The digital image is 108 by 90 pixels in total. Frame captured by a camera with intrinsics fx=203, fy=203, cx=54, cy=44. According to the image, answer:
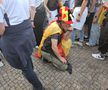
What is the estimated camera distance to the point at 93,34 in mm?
4695

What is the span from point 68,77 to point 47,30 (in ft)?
2.99

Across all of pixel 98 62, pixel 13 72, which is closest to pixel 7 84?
pixel 13 72

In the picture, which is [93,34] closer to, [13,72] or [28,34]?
[13,72]

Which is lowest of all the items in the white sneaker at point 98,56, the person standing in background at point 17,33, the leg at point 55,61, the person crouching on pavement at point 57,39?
the white sneaker at point 98,56

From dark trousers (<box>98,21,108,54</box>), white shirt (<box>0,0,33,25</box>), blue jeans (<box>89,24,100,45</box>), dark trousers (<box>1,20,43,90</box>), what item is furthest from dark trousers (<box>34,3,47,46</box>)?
white shirt (<box>0,0,33,25</box>)

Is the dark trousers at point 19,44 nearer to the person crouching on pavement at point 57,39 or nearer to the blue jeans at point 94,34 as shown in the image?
the person crouching on pavement at point 57,39

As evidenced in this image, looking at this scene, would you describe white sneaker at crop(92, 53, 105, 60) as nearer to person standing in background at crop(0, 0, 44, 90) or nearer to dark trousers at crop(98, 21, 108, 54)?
dark trousers at crop(98, 21, 108, 54)

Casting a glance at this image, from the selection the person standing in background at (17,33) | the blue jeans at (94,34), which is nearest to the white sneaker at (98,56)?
the blue jeans at (94,34)

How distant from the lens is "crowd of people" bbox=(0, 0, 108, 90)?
2.34 metres

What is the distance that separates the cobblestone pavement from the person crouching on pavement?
0.18 metres

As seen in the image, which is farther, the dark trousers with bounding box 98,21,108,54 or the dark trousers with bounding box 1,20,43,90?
the dark trousers with bounding box 98,21,108,54

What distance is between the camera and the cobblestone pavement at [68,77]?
328cm

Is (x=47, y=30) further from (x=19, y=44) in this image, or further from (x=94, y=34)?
(x=94, y=34)

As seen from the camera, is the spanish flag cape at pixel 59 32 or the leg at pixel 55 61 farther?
the leg at pixel 55 61
